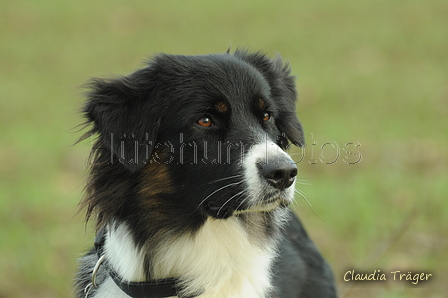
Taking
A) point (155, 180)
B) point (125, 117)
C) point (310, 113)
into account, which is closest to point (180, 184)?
point (155, 180)

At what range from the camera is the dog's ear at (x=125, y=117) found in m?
3.28

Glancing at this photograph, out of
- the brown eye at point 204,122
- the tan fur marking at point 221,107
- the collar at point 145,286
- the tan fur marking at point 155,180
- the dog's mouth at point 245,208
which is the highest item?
the tan fur marking at point 221,107

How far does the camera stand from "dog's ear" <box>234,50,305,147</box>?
3887 mm

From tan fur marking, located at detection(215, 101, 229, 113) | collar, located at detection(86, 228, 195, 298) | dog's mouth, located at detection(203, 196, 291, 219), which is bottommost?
collar, located at detection(86, 228, 195, 298)

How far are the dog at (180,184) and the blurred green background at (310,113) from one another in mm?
302

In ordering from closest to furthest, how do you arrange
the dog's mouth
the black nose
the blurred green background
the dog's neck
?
the black nose < the dog's mouth < the dog's neck < the blurred green background

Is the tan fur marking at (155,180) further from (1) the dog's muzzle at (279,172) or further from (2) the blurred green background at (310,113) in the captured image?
(1) the dog's muzzle at (279,172)

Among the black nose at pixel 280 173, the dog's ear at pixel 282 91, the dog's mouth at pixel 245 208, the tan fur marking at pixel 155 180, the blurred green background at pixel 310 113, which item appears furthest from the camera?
the blurred green background at pixel 310 113

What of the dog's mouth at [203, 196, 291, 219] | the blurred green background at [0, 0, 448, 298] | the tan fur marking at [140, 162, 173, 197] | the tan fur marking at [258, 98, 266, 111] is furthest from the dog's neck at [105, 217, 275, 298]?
the tan fur marking at [258, 98, 266, 111]

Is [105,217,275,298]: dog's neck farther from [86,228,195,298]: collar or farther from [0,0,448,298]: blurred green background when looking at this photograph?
[0,0,448,298]: blurred green background

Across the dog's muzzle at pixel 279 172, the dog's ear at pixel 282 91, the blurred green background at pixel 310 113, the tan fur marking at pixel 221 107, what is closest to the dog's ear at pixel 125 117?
the blurred green background at pixel 310 113

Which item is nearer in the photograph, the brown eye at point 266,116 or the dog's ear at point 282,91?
the brown eye at point 266,116

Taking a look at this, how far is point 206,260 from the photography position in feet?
11.1

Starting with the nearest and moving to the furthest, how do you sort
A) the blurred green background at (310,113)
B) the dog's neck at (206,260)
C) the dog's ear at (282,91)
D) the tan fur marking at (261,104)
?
the dog's neck at (206,260)
the tan fur marking at (261,104)
the dog's ear at (282,91)
the blurred green background at (310,113)
